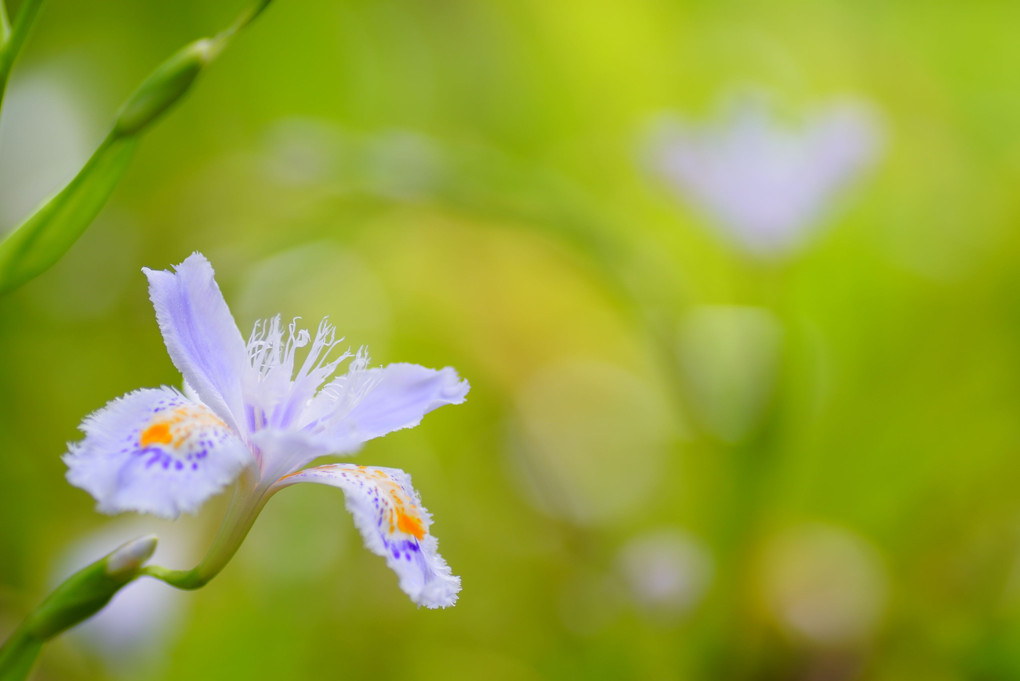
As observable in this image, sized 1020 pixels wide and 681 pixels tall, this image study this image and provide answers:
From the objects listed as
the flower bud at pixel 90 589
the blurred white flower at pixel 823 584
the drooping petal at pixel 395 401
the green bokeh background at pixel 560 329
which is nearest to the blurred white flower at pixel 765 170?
the green bokeh background at pixel 560 329

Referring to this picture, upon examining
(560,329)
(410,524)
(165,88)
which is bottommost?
(560,329)

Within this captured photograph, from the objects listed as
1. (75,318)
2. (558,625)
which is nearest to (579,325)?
(558,625)

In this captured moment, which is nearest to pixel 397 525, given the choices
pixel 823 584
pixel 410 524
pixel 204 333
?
pixel 410 524

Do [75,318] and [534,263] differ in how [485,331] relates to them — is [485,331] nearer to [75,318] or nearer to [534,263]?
[534,263]

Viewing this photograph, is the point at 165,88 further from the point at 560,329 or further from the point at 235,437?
the point at 560,329

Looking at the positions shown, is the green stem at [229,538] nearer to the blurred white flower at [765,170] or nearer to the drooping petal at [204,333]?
the drooping petal at [204,333]

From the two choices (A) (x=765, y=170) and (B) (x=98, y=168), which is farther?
(A) (x=765, y=170)
